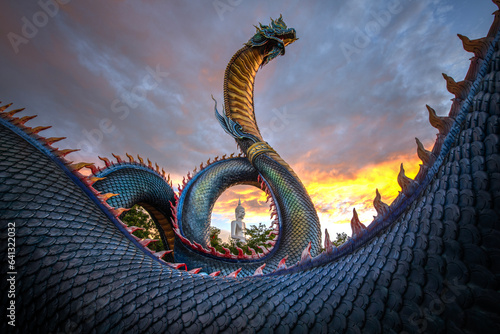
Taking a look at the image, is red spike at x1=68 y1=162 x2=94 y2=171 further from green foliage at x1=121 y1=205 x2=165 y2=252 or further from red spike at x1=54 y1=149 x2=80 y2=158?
green foliage at x1=121 y1=205 x2=165 y2=252

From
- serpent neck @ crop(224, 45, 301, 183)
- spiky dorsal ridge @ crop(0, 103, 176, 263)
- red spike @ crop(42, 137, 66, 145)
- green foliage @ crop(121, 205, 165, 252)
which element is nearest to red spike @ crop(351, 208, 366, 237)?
spiky dorsal ridge @ crop(0, 103, 176, 263)

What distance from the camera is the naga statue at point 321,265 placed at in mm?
666

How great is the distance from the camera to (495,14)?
2.65ft

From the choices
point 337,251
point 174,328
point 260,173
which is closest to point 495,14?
point 337,251

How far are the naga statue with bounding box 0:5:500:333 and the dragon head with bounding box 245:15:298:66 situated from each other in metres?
4.42

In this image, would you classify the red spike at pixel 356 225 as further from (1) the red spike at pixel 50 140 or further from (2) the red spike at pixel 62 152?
(1) the red spike at pixel 50 140

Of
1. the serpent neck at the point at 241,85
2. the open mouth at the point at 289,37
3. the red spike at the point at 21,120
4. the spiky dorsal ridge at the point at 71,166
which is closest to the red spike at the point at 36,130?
the spiky dorsal ridge at the point at 71,166

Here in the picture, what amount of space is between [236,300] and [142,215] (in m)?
9.23

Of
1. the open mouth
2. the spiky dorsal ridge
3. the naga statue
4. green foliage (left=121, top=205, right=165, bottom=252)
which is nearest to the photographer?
the naga statue

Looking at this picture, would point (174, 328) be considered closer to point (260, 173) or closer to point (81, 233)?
point (81, 233)

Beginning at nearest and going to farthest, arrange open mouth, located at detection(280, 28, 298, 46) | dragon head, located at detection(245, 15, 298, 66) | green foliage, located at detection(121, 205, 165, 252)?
dragon head, located at detection(245, 15, 298, 66) → open mouth, located at detection(280, 28, 298, 46) → green foliage, located at detection(121, 205, 165, 252)

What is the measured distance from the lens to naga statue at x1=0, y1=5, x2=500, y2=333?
0.67 meters

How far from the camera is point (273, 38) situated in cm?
482

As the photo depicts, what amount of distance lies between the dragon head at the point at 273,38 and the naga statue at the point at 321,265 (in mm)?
4419
